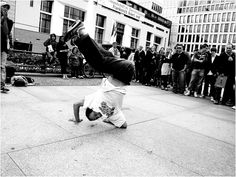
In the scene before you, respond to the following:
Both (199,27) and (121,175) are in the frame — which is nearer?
(121,175)

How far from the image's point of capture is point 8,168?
223 cm

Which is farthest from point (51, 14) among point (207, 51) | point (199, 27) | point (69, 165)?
point (199, 27)

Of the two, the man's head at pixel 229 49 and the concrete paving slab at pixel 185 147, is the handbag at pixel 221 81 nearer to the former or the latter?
the man's head at pixel 229 49

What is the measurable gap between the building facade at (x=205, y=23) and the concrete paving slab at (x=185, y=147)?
93176 millimetres

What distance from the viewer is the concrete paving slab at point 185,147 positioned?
287 cm

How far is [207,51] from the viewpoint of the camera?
9156mm

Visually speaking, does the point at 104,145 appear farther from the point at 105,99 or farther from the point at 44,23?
the point at 44,23

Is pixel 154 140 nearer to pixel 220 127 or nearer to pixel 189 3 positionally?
pixel 220 127

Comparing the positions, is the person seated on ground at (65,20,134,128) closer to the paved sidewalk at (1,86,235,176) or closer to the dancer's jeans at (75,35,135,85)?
the dancer's jeans at (75,35,135,85)

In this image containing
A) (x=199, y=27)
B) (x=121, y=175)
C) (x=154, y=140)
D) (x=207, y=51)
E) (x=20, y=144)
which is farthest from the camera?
(x=199, y=27)

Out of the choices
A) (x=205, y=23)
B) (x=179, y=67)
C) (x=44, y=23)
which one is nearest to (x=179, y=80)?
(x=179, y=67)

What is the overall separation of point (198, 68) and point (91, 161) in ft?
25.5

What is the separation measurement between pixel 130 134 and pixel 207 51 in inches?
268

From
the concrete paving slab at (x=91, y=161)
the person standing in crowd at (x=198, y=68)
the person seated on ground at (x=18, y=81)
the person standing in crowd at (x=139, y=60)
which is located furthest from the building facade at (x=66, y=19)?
the concrete paving slab at (x=91, y=161)
